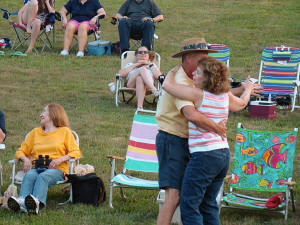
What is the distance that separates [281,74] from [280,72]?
0.04 m

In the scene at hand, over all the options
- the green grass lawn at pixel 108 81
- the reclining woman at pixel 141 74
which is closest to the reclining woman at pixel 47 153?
the green grass lawn at pixel 108 81

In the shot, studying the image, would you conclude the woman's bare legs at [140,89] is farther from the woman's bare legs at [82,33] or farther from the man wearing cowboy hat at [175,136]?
the man wearing cowboy hat at [175,136]

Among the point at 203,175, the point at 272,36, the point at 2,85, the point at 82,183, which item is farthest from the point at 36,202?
the point at 272,36

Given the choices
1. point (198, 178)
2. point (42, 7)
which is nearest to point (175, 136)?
point (198, 178)

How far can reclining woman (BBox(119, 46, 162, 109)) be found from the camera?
8930mm

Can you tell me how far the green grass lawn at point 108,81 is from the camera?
546 centimetres

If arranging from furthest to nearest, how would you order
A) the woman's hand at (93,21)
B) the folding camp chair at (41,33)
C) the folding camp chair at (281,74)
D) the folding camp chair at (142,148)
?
1. the folding camp chair at (41,33)
2. the woman's hand at (93,21)
3. the folding camp chair at (281,74)
4. the folding camp chair at (142,148)

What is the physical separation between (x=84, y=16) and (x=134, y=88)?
3813 mm

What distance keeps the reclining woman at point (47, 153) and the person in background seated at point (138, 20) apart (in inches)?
245

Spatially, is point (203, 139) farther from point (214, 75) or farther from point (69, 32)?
point (69, 32)

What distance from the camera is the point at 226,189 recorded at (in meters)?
6.12

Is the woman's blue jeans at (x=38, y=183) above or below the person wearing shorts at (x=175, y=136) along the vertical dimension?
below

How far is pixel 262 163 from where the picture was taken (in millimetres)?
5730

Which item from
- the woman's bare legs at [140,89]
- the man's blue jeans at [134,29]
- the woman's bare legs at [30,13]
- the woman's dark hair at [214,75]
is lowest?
the woman's bare legs at [140,89]
